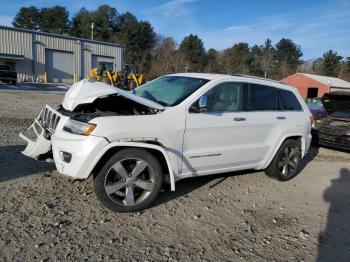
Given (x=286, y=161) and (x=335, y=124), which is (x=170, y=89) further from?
(x=335, y=124)

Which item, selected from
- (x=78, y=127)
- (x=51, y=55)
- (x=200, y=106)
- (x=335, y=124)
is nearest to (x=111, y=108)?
(x=78, y=127)

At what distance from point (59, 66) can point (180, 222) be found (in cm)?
4123

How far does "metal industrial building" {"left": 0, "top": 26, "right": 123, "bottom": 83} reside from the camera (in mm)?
37812

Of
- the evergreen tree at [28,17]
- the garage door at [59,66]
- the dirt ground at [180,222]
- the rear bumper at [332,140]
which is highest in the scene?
the evergreen tree at [28,17]

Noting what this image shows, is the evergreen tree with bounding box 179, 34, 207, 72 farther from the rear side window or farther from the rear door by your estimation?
the rear door

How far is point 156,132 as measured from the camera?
4.45 metres

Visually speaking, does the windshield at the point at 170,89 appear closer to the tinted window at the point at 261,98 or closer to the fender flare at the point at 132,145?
the fender flare at the point at 132,145

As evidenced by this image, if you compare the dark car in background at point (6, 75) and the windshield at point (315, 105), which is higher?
the dark car in background at point (6, 75)

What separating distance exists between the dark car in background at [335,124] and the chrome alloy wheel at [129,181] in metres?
7.07

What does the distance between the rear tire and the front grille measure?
146 inches

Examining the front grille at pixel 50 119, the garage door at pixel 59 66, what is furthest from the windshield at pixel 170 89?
the garage door at pixel 59 66

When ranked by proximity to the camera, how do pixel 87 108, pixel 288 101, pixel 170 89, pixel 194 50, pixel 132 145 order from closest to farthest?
pixel 132 145
pixel 87 108
pixel 170 89
pixel 288 101
pixel 194 50

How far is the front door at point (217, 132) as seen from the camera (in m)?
4.82

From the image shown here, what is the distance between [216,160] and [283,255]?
1719 millimetres
